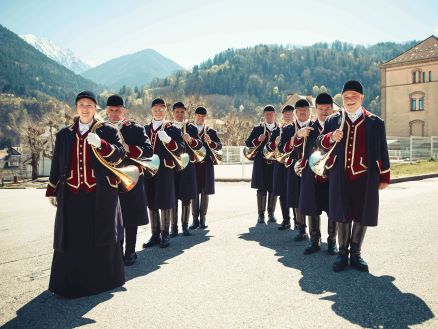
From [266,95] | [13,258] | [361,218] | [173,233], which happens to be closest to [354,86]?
[361,218]

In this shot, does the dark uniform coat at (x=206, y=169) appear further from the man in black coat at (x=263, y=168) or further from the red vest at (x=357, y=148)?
the red vest at (x=357, y=148)

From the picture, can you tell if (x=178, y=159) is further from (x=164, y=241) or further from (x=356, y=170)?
(x=356, y=170)

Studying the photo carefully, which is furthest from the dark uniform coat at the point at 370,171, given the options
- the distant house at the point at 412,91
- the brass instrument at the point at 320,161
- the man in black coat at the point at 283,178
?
the distant house at the point at 412,91

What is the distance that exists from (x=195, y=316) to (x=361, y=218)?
249cm

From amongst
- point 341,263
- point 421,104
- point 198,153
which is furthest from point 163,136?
point 421,104

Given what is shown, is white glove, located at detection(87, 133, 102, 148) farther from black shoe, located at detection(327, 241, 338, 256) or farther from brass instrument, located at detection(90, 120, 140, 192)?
black shoe, located at detection(327, 241, 338, 256)

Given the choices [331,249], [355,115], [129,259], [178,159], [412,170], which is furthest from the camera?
[412,170]

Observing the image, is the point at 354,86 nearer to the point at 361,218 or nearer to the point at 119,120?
the point at 361,218

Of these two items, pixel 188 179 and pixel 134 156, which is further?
pixel 188 179

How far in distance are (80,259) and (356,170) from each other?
→ 3.45 meters

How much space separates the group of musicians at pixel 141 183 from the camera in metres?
4.63

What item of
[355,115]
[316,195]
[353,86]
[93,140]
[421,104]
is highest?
[421,104]

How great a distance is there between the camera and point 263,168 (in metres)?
8.95

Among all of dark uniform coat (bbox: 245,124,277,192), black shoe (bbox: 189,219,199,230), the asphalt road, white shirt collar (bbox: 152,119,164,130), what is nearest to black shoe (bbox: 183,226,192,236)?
the asphalt road
